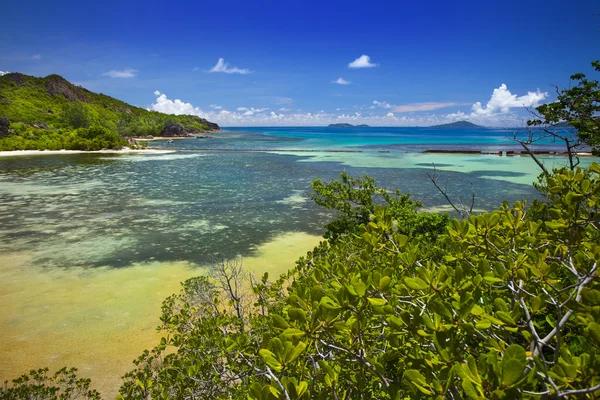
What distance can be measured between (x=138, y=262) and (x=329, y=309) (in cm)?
1091

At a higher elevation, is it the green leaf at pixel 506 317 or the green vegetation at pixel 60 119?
the green vegetation at pixel 60 119

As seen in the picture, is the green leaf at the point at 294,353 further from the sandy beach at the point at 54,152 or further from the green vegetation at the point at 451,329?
the sandy beach at the point at 54,152

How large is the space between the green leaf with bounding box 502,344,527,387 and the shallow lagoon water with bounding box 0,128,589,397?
243 inches

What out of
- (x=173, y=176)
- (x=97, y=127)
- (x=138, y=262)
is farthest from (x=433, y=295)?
(x=97, y=127)

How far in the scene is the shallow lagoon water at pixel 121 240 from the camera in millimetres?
7152

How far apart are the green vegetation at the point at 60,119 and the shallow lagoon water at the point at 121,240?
2085 centimetres

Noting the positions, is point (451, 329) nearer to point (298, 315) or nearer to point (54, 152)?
point (298, 315)

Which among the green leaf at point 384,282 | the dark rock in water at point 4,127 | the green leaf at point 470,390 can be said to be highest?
the dark rock in water at point 4,127

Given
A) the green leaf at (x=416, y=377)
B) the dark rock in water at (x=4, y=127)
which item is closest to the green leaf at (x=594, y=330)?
the green leaf at (x=416, y=377)

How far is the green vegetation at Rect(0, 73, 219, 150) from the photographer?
49.5 m

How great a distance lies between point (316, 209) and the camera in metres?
18.5

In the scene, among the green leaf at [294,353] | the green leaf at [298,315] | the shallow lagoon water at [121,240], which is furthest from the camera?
the shallow lagoon water at [121,240]

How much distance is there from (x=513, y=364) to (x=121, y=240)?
1426 centimetres

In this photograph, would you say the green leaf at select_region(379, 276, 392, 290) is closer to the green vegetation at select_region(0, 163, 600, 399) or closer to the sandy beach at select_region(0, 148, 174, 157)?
the green vegetation at select_region(0, 163, 600, 399)
